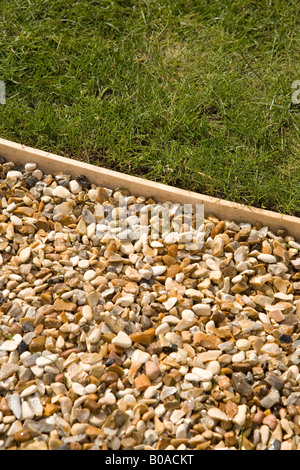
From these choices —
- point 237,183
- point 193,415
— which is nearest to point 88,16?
point 237,183

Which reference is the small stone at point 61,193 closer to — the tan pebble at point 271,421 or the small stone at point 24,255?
the small stone at point 24,255

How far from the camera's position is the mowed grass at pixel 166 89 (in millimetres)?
2631

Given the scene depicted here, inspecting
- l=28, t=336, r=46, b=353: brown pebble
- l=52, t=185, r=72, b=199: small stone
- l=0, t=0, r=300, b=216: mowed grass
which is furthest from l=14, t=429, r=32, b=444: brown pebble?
l=0, t=0, r=300, b=216: mowed grass

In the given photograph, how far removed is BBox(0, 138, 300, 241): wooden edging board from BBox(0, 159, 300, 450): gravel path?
0.04 m

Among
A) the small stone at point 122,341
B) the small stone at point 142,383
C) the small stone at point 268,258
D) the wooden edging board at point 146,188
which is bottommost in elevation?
the small stone at point 142,383

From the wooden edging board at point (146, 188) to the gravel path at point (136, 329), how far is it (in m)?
0.04

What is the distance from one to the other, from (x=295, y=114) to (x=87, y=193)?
1.16 meters

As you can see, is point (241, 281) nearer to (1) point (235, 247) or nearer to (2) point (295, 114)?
(1) point (235, 247)

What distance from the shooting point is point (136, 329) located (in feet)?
6.92

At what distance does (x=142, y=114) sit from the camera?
274 centimetres

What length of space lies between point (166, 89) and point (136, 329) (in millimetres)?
1397
